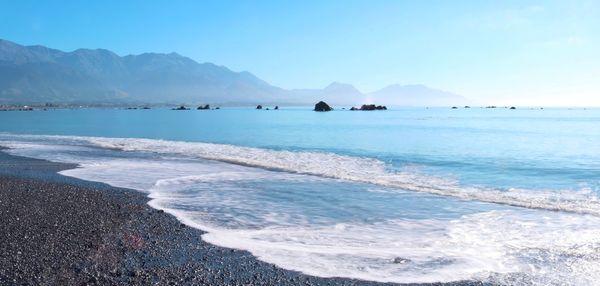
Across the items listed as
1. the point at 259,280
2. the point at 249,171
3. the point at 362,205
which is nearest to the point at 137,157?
the point at 249,171

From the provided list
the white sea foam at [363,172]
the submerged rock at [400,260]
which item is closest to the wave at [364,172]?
the white sea foam at [363,172]

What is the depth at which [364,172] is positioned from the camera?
24984 millimetres

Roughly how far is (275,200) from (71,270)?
29.4 feet

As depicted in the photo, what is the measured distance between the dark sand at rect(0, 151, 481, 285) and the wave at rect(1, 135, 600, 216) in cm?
1004

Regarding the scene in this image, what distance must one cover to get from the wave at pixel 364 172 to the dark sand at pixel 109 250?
32.9 ft

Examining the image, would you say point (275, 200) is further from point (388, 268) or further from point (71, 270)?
point (71, 270)

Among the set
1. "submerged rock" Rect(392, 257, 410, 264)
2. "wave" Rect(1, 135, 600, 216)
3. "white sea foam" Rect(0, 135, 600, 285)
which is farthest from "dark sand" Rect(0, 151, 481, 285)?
"wave" Rect(1, 135, 600, 216)

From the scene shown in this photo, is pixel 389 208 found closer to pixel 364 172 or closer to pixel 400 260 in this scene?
pixel 400 260

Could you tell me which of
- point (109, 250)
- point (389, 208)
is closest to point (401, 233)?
point (389, 208)

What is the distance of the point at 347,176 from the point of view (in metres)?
23.3

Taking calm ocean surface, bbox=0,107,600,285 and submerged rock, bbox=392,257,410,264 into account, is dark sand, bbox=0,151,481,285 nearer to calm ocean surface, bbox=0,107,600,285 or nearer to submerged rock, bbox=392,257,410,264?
calm ocean surface, bbox=0,107,600,285

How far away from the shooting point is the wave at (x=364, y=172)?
17.5m

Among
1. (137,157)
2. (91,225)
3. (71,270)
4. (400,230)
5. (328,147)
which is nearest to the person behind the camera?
(71,270)

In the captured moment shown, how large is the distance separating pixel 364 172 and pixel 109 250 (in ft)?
54.3
